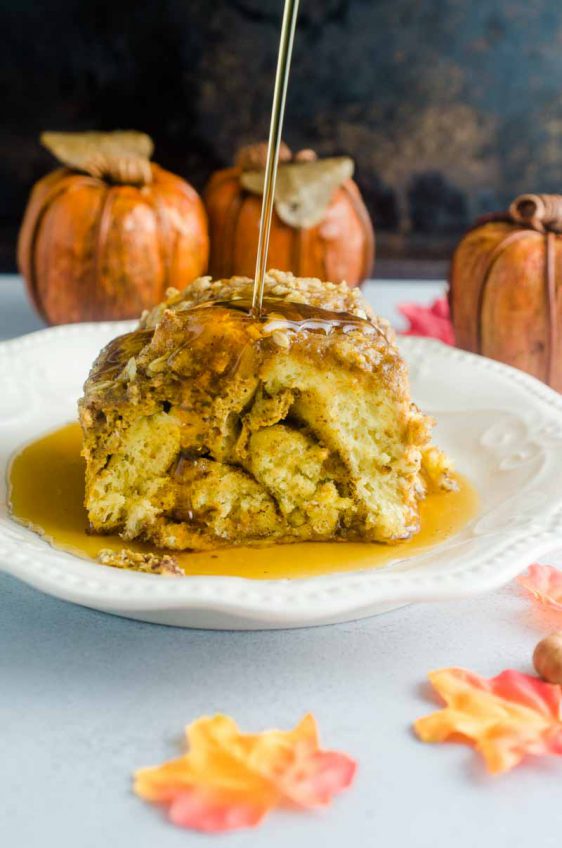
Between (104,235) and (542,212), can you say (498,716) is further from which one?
(104,235)

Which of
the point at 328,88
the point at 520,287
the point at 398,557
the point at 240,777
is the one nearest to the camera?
the point at 240,777

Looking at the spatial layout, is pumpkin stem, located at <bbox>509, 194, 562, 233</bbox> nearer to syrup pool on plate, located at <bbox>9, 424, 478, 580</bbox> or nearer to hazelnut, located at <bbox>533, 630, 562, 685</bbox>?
syrup pool on plate, located at <bbox>9, 424, 478, 580</bbox>

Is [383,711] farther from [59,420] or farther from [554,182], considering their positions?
[554,182]

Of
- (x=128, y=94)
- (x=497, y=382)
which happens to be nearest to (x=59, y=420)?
(x=497, y=382)

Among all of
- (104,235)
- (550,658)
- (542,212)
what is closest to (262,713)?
(550,658)

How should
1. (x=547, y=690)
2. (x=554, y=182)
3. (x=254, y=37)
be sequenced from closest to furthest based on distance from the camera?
1. (x=547, y=690)
2. (x=254, y=37)
3. (x=554, y=182)

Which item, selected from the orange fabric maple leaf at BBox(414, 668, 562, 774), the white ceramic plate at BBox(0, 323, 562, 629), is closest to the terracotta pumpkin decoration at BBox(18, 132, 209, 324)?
the white ceramic plate at BBox(0, 323, 562, 629)
